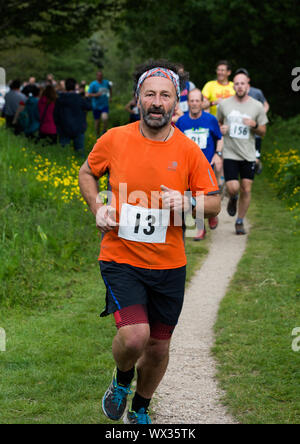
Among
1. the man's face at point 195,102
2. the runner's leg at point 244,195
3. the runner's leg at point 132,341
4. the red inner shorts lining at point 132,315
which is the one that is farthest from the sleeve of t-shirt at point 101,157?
the runner's leg at point 244,195

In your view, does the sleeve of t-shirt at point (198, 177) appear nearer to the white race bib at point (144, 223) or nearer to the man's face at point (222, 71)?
the white race bib at point (144, 223)

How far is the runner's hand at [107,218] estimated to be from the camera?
4234 mm

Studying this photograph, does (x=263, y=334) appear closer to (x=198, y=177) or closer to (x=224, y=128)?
(x=198, y=177)

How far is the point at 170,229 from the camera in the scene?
4.36 m

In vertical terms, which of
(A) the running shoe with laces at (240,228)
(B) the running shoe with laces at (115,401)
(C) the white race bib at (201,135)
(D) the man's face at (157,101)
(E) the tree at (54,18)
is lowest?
(A) the running shoe with laces at (240,228)

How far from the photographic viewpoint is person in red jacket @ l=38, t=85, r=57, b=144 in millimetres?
15094

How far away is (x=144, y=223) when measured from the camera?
428 centimetres

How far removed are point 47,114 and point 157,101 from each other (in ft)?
36.4

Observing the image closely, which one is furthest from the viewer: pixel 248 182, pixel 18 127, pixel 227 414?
pixel 18 127

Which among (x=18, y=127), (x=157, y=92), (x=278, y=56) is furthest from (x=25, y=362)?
(x=278, y=56)

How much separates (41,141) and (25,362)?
8571mm

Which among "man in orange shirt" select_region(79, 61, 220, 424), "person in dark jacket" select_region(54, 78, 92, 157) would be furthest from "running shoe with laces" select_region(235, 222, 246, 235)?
"man in orange shirt" select_region(79, 61, 220, 424)

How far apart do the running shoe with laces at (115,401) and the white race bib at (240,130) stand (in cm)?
654
